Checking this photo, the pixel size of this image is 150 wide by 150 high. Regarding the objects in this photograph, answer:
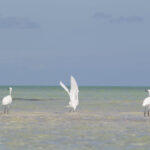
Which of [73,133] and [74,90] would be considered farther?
[74,90]

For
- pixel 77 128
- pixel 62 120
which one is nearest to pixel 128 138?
pixel 77 128

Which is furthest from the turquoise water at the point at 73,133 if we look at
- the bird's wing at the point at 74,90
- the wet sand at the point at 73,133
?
the bird's wing at the point at 74,90

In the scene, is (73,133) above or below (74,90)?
below

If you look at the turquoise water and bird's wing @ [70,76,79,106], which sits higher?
bird's wing @ [70,76,79,106]

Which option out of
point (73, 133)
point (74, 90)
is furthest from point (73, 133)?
point (74, 90)

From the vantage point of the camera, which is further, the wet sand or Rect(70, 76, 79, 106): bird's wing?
Rect(70, 76, 79, 106): bird's wing

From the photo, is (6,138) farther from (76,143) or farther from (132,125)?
(132,125)

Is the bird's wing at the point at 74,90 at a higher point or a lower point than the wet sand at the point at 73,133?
higher

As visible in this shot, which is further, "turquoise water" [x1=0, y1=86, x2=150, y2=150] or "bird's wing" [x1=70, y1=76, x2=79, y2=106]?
"bird's wing" [x1=70, y1=76, x2=79, y2=106]

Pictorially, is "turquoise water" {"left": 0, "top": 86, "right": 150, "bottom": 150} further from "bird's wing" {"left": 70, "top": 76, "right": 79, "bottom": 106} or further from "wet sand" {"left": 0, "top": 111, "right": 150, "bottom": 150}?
"bird's wing" {"left": 70, "top": 76, "right": 79, "bottom": 106}

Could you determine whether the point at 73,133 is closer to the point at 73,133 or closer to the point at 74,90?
the point at 73,133

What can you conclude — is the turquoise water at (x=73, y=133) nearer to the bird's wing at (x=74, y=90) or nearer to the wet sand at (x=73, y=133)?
the wet sand at (x=73, y=133)

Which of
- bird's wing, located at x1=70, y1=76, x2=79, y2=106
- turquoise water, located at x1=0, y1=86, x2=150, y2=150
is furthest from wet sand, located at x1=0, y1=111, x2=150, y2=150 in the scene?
bird's wing, located at x1=70, y1=76, x2=79, y2=106

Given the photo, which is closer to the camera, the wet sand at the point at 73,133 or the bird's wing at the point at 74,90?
the wet sand at the point at 73,133
